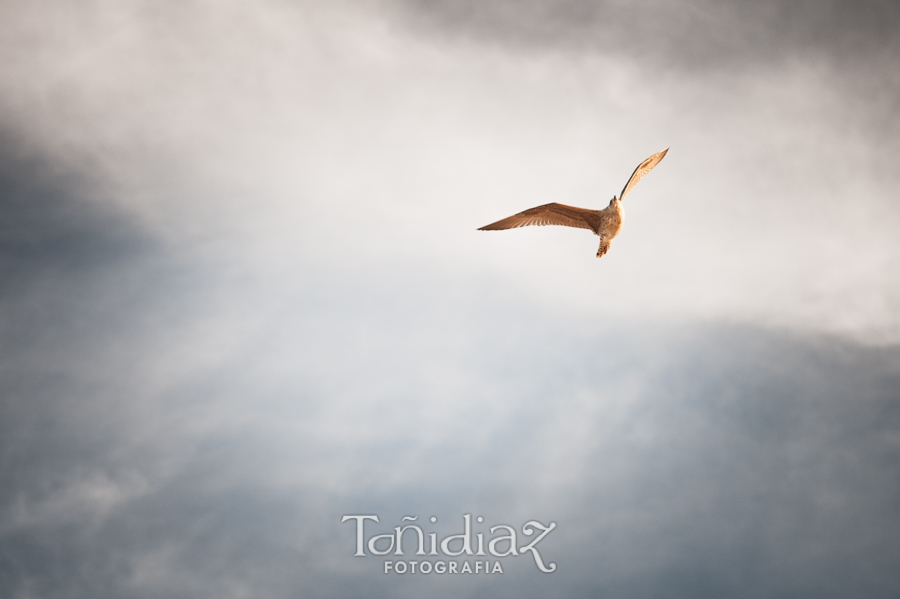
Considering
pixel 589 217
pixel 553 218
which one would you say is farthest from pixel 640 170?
pixel 553 218

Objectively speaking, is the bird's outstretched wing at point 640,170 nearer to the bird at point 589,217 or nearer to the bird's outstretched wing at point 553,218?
the bird at point 589,217

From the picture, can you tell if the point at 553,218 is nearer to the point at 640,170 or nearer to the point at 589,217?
the point at 589,217

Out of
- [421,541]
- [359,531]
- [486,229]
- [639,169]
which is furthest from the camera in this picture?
[359,531]

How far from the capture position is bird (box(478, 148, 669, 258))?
847 inches

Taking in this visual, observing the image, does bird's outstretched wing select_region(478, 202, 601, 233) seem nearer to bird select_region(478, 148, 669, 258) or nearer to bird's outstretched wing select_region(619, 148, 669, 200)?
bird select_region(478, 148, 669, 258)

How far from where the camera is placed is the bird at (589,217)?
2152 cm

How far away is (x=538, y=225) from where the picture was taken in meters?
25.0

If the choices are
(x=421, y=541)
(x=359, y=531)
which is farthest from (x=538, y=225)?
(x=359, y=531)

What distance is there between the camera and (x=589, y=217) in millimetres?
23672

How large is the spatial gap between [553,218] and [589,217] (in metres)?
1.58

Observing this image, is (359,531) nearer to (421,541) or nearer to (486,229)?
(421,541)

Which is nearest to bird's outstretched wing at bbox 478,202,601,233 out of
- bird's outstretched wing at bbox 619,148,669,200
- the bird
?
the bird

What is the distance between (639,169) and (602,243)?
2.88m

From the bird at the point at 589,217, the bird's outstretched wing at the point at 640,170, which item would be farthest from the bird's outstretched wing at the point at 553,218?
the bird's outstretched wing at the point at 640,170
